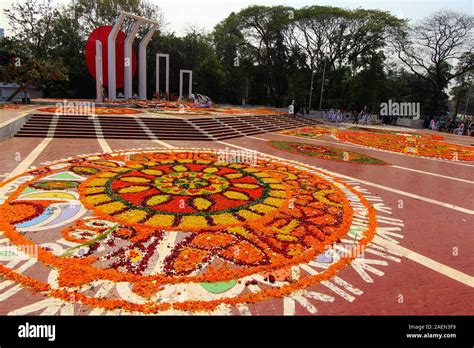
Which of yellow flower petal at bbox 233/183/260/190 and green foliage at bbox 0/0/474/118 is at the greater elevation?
green foliage at bbox 0/0/474/118

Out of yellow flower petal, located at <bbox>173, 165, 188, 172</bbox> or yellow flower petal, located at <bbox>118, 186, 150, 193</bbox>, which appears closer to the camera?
yellow flower petal, located at <bbox>118, 186, 150, 193</bbox>

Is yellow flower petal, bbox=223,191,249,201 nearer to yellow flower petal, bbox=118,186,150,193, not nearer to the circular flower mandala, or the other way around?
the circular flower mandala

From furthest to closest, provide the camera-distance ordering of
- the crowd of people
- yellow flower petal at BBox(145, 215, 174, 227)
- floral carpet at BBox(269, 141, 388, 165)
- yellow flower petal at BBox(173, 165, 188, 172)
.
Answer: the crowd of people → floral carpet at BBox(269, 141, 388, 165) → yellow flower petal at BBox(173, 165, 188, 172) → yellow flower petal at BBox(145, 215, 174, 227)

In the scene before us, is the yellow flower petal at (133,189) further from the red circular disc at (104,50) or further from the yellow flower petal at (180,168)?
the red circular disc at (104,50)

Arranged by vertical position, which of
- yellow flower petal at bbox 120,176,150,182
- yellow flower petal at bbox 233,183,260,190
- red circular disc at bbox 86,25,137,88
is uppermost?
red circular disc at bbox 86,25,137,88

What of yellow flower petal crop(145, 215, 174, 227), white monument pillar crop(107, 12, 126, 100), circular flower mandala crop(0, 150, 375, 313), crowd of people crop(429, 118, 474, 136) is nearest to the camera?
circular flower mandala crop(0, 150, 375, 313)

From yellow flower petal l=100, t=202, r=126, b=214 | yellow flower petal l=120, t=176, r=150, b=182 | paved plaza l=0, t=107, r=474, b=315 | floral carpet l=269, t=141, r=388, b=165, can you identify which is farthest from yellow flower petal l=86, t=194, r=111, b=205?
floral carpet l=269, t=141, r=388, b=165

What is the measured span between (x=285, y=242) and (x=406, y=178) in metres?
7.47

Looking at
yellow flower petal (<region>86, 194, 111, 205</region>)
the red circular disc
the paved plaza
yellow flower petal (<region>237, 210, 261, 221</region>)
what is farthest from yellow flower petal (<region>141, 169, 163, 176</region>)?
the red circular disc

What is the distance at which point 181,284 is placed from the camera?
14.0 ft

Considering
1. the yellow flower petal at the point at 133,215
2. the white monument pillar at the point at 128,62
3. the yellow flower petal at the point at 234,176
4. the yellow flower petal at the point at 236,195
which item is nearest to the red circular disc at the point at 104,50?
the white monument pillar at the point at 128,62

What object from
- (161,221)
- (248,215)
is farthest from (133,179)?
(248,215)

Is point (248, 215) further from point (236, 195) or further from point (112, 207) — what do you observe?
point (112, 207)
